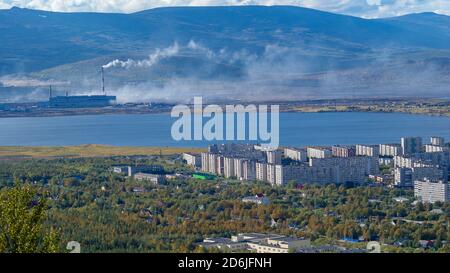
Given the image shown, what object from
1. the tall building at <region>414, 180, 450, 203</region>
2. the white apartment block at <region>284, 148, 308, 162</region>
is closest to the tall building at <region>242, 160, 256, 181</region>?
the white apartment block at <region>284, 148, 308, 162</region>

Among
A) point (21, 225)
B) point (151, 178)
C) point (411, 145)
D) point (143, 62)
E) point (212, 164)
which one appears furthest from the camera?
point (143, 62)

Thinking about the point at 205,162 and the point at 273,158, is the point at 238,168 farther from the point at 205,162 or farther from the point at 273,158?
the point at 205,162

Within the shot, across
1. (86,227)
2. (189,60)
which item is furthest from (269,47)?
(86,227)

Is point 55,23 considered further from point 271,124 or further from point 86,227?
point 86,227

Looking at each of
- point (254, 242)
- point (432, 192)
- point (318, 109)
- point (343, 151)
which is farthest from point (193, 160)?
point (318, 109)

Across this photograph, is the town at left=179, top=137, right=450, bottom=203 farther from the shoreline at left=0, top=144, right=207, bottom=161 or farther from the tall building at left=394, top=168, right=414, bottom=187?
the shoreline at left=0, top=144, right=207, bottom=161

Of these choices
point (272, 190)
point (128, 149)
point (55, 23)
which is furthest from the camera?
point (55, 23)
